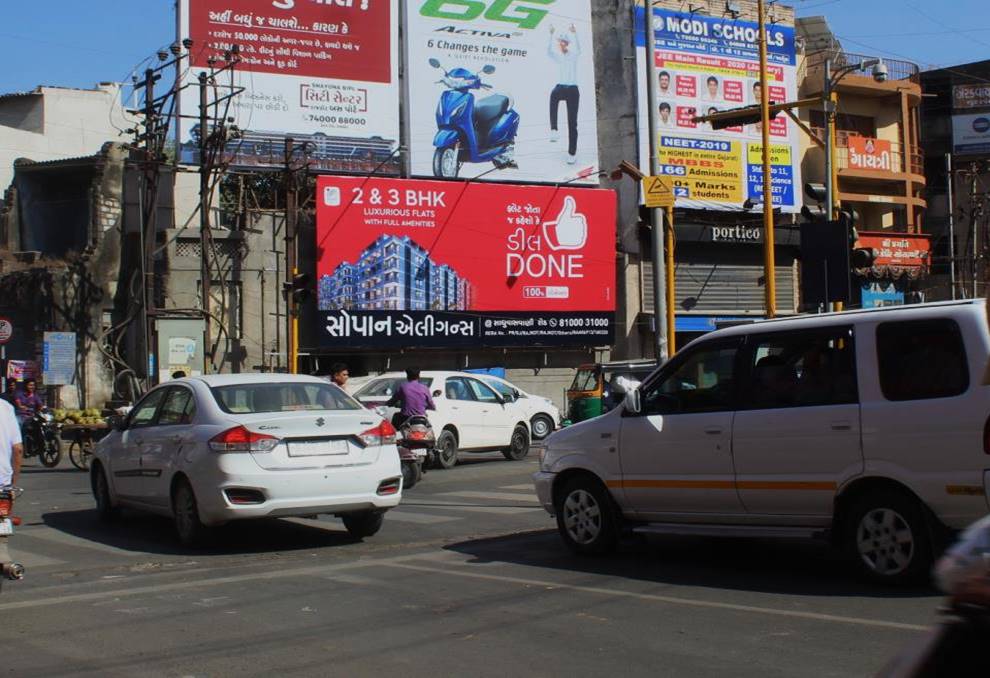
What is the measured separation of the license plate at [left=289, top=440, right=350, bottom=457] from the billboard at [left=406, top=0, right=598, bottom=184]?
26.0 metres

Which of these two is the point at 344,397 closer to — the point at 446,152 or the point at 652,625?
the point at 652,625

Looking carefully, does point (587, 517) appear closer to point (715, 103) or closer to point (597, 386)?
point (597, 386)

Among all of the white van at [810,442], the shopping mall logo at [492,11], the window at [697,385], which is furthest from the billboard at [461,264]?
the window at [697,385]

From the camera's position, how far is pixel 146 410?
12.2m

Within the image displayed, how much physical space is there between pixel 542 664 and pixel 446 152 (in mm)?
31136

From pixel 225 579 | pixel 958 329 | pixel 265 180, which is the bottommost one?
pixel 225 579

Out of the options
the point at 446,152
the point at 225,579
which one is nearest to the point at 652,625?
the point at 225,579

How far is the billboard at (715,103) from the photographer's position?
3959 cm

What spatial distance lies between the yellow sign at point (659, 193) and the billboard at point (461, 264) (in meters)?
17.9

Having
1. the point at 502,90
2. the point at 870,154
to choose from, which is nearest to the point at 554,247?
the point at 502,90

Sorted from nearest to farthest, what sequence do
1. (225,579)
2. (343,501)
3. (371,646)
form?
(371,646), (225,579), (343,501)

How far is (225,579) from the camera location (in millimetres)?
9320

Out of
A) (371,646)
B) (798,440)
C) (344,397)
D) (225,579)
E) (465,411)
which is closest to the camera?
(371,646)

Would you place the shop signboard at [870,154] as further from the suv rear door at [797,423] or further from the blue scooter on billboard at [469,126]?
the suv rear door at [797,423]
